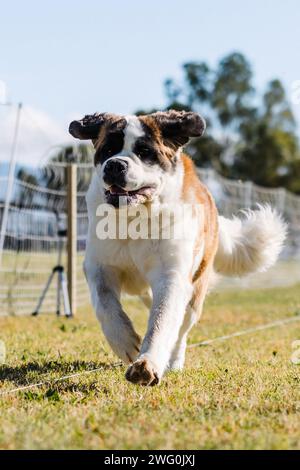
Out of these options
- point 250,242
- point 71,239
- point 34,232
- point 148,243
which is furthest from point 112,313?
point 34,232

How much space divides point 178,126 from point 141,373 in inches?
67.0

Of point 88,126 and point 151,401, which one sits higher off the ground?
point 88,126

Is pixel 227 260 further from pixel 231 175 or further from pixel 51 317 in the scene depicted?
pixel 231 175

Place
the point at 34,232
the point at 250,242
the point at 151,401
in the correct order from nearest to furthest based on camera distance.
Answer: the point at 151,401 → the point at 250,242 → the point at 34,232

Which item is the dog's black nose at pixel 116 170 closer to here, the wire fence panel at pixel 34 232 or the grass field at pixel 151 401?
the grass field at pixel 151 401

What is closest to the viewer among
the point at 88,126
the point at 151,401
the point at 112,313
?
the point at 151,401

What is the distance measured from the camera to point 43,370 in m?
5.09

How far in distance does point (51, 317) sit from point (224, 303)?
3.69 m

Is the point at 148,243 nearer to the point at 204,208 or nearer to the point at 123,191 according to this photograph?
the point at 123,191

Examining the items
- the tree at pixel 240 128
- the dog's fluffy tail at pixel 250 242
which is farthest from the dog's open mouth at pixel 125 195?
the tree at pixel 240 128

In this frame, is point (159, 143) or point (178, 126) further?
point (178, 126)

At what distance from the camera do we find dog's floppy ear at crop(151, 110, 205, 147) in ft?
15.8

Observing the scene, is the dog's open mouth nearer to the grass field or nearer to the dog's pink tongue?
the dog's pink tongue

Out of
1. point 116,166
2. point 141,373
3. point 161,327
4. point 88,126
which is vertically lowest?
point 141,373
